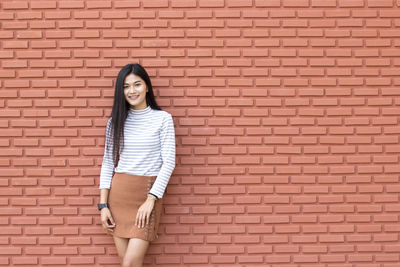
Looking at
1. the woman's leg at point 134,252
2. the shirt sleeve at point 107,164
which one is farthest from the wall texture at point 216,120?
the woman's leg at point 134,252

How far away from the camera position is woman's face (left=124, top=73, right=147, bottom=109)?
3.30 meters

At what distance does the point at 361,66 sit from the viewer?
3.72 meters

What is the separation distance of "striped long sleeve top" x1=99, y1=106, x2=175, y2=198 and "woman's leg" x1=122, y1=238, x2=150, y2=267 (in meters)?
0.46

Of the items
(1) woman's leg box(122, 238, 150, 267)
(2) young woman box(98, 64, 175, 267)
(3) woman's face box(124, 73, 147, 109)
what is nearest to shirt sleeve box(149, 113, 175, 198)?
(2) young woman box(98, 64, 175, 267)

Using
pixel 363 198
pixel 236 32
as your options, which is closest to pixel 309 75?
pixel 236 32

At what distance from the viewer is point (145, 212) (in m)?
3.15

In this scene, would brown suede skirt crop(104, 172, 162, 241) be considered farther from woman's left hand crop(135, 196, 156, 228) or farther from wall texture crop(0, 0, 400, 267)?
wall texture crop(0, 0, 400, 267)

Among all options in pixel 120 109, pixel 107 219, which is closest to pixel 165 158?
pixel 120 109

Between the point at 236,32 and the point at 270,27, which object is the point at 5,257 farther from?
the point at 270,27

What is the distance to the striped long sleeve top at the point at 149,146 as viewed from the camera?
3.23m

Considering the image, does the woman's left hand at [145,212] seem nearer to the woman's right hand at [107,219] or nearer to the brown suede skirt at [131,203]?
the brown suede skirt at [131,203]

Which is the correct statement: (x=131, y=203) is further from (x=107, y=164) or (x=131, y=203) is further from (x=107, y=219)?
(x=107, y=164)

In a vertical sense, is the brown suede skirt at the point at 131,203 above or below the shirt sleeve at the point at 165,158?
below

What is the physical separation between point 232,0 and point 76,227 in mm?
2551
